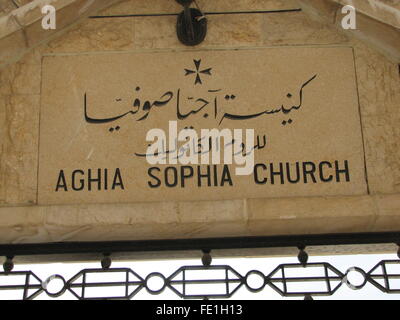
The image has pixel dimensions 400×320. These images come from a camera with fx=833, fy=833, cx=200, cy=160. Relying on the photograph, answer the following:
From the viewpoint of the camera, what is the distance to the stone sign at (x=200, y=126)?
468 cm

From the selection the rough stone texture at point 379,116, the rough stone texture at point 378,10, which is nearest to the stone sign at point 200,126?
the rough stone texture at point 379,116

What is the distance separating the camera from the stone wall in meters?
4.57

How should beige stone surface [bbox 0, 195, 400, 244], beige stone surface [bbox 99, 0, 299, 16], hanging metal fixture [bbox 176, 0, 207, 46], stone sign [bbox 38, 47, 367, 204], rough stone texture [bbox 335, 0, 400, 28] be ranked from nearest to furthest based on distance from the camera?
1. beige stone surface [bbox 0, 195, 400, 244]
2. stone sign [bbox 38, 47, 367, 204]
3. rough stone texture [bbox 335, 0, 400, 28]
4. hanging metal fixture [bbox 176, 0, 207, 46]
5. beige stone surface [bbox 99, 0, 299, 16]

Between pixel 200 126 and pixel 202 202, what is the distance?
48cm

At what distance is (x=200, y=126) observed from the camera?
15.8ft

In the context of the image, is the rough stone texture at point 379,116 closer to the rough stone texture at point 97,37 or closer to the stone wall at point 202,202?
the stone wall at point 202,202

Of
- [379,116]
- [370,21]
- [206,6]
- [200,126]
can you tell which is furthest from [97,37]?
[379,116]

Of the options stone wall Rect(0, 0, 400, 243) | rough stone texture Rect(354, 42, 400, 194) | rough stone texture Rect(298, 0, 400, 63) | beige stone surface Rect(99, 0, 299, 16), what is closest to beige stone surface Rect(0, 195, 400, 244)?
stone wall Rect(0, 0, 400, 243)

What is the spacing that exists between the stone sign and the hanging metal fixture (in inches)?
3.8

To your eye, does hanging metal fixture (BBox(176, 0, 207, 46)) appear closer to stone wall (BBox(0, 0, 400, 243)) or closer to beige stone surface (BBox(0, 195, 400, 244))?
stone wall (BBox(0, 0, 400, 243))

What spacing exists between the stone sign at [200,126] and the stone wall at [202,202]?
0.22 ft

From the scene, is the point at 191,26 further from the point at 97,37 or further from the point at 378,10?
the point at 378,10

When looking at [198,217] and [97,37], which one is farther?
[97,37]
